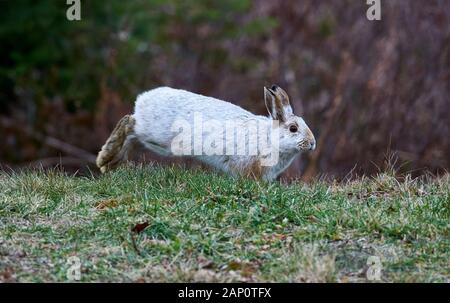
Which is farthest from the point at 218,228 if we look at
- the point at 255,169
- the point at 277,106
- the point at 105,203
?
the point at 277,106

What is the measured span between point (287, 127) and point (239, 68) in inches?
468

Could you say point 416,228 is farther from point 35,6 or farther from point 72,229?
point 35,6

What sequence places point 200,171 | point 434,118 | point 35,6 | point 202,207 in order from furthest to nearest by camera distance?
point 35,6
point 434,118
point 200,171
point 202,207

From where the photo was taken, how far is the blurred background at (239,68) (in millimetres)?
19750

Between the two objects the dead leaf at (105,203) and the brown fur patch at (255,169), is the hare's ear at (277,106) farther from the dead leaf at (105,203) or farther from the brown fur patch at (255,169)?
the dead leaf at (105,203)

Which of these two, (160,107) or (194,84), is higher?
(160,107)

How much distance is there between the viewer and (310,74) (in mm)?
21500

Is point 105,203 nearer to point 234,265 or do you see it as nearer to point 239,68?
point 234,265

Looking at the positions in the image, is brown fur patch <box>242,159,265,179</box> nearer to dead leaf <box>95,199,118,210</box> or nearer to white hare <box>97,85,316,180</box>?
white hare <box>97,85,316,180</box>

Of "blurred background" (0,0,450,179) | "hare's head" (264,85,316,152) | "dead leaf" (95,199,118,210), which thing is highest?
"hare's head" (264,85,316,152)

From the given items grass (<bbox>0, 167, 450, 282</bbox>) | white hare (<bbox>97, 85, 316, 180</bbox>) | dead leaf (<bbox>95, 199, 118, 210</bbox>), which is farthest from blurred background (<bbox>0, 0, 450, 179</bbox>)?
dead leaf (<bbox>95, 199, 118, 210</bbox>)

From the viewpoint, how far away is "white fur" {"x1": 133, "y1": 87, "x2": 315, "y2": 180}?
9.96 m
